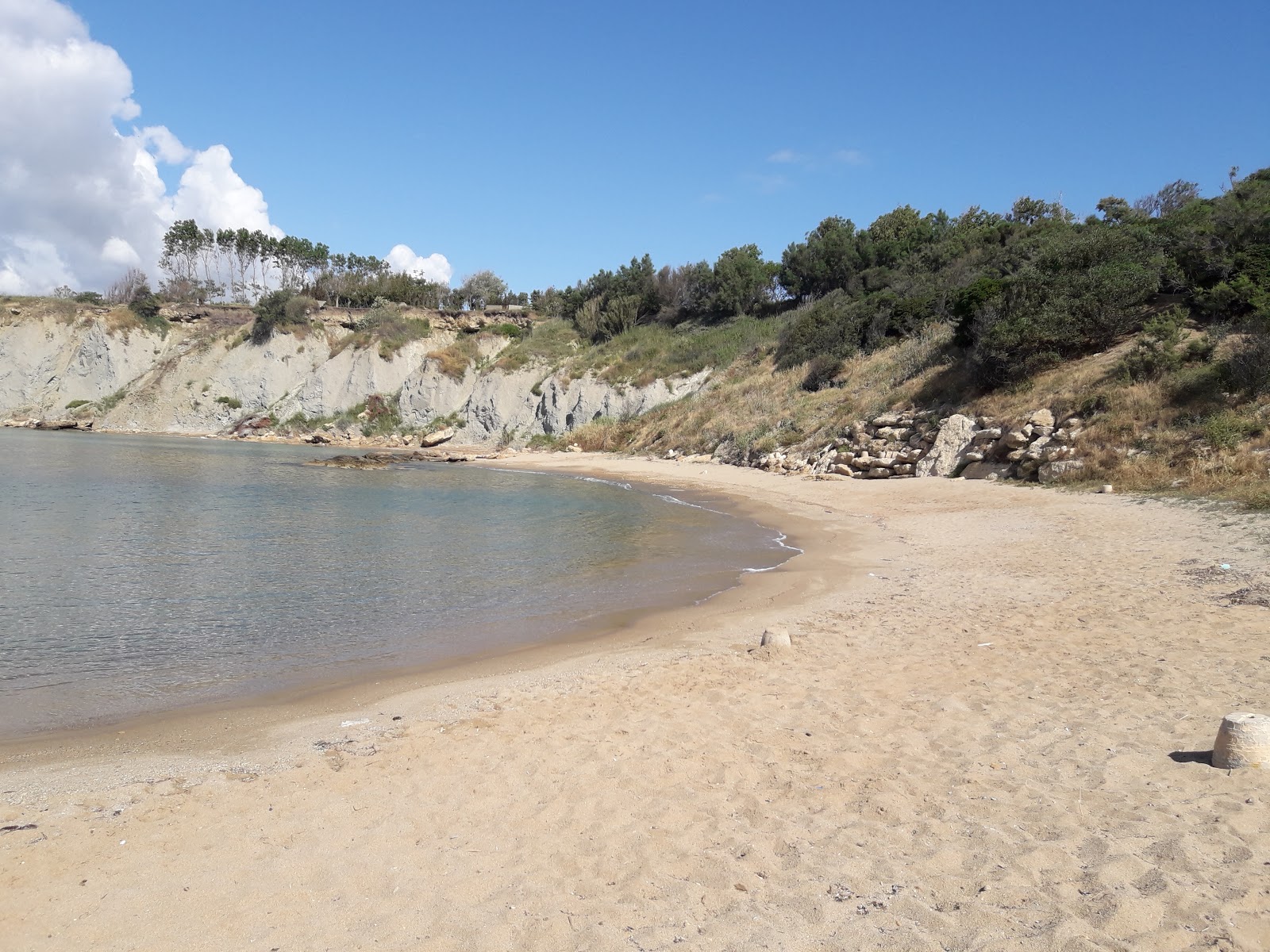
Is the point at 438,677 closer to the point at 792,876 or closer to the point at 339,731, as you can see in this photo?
the point at 339,731

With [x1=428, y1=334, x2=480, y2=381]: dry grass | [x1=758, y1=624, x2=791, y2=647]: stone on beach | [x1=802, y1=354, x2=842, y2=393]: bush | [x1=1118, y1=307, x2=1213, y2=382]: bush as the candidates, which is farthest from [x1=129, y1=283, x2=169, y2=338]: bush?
[x1=758, y1=624, x2=791, y2=647]: stone on beach

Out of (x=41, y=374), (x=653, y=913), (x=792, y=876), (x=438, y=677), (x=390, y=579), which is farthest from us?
(x=41, y=374)

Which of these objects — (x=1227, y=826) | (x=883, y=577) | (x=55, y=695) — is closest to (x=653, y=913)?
(x=1227, y=826)

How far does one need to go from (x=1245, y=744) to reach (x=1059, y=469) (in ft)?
51.7

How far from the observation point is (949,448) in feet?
73.9

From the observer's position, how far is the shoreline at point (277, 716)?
16.7ft

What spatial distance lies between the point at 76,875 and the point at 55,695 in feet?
11.4

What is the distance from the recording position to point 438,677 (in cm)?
708

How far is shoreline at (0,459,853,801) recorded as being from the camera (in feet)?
16.7

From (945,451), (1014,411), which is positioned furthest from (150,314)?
(1014,411)

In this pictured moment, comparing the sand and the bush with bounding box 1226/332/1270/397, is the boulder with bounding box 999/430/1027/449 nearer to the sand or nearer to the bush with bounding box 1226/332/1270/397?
the bush with bounding box 1226/332/1270/397

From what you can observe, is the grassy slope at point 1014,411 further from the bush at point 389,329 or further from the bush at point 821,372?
the bush at point 389,329

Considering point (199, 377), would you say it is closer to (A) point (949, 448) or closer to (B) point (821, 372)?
(B) point (821, 372)

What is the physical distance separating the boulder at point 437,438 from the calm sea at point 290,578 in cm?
2770
